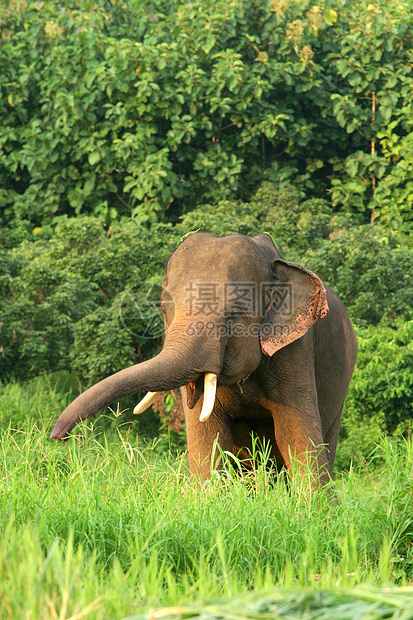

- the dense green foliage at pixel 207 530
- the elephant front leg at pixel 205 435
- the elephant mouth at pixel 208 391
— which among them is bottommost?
the elephant front leg at pixel 205 435

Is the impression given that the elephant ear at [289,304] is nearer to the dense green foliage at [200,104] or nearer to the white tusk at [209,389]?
the white tusk at [209,389]

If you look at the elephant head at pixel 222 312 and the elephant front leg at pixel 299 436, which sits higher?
the elephant head at pixel 222 312

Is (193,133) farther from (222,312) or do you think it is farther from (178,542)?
(178,542)

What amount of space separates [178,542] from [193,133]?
7881 mm

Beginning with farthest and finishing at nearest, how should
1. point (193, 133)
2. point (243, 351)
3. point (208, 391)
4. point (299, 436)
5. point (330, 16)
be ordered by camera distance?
point (330, 16)
point (193, 133)
point (299, 436)
point (243, 351)
point (208, 391)

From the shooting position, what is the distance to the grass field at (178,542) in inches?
92.9

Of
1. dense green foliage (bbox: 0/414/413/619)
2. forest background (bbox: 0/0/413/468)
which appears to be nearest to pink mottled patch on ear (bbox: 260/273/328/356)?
dense green foliage (bbox: 0/414/413/619)

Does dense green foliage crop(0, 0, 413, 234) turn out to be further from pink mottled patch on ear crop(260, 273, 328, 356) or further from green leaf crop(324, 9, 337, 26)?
pink mottled patch on ear crop(260, 273, 328, 356)

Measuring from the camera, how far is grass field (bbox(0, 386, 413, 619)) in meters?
2.36

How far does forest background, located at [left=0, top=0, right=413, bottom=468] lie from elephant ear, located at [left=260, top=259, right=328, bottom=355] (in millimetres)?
4151

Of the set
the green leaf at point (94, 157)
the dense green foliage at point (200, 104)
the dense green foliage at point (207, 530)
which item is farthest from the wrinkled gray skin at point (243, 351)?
the green leaf at point (94, 157)

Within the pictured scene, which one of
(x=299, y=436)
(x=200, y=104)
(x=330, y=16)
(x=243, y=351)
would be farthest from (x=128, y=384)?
(x=330, y=16)

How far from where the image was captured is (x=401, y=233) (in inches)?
408

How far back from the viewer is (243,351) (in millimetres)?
4188
